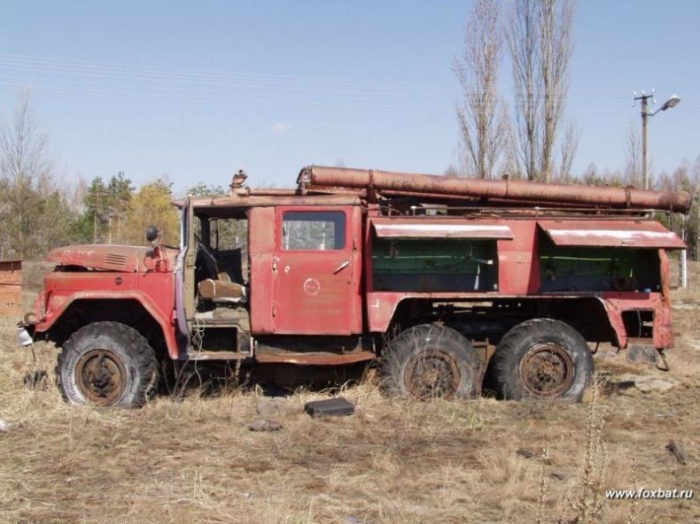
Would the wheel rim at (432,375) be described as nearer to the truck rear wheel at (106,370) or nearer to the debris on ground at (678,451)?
the debris on ground at (678,451)

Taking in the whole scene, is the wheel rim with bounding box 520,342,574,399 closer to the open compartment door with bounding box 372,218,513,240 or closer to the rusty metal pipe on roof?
the open compartment door with bounding box 372,218,513,240

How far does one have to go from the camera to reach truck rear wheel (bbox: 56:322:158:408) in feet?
24.7

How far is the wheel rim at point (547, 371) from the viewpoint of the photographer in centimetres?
791

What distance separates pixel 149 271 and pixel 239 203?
1241 millimetres

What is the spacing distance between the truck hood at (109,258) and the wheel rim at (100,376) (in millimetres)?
944

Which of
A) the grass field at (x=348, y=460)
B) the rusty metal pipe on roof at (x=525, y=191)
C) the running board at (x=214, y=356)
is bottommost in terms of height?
the grass field at (x=348, y=460)

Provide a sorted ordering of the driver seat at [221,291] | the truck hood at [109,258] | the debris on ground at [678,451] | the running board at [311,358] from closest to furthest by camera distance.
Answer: the debris on ground at [678,451] < the truck hood at [109,258] < the running board at [311,358] < the driver seat at [221,291]

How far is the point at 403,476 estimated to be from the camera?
5215 millimetres

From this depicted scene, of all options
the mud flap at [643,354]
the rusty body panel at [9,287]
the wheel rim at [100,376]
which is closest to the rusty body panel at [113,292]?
the wheel rim at [100,376]

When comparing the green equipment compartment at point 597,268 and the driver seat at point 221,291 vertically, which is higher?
the green equipment compartment at point 597,268

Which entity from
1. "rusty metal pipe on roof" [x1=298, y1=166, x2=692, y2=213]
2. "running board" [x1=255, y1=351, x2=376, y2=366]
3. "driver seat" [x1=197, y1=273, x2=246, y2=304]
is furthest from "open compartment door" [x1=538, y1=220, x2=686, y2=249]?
"driver seat" [x1=197, y1=273, x2=246, y2=304]

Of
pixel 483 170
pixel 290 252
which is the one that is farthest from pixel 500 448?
pixel 483 170

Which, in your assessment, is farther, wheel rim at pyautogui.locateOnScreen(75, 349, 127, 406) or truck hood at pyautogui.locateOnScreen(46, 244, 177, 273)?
truck hood at pyautogui.locateOnScreen(46, 244, 177, 273)

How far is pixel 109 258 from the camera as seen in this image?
7.73 metres
